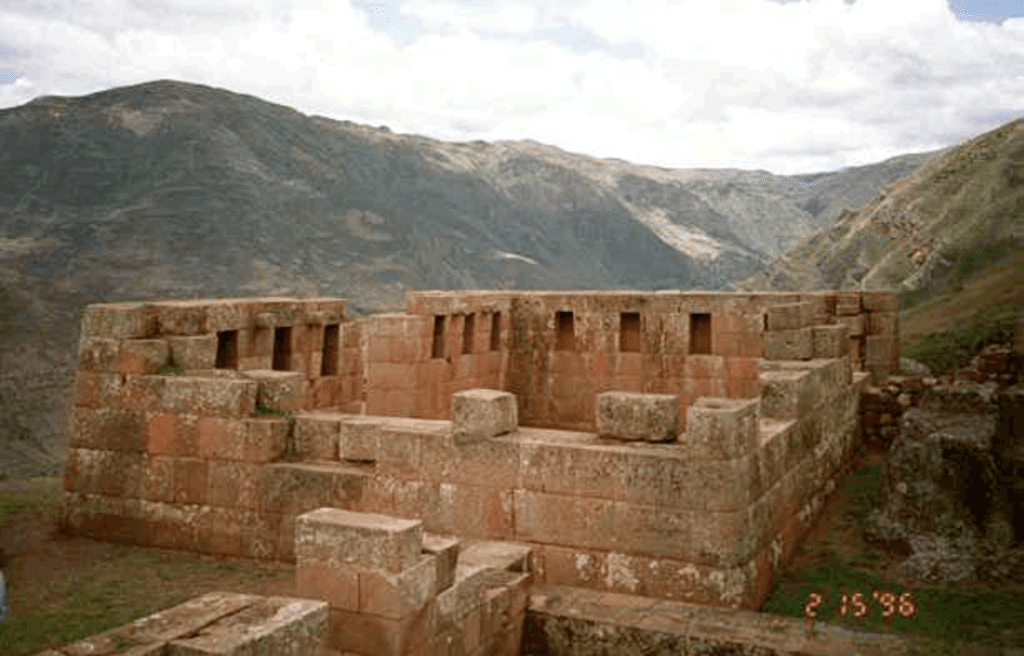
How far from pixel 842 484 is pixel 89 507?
1029cm

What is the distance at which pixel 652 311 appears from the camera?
15875 millimetres

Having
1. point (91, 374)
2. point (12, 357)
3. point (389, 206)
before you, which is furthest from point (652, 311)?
point (389, 206)

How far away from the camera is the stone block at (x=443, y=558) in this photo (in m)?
7.50

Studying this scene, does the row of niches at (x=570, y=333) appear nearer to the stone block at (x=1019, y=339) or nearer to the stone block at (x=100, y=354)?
the stone block at (x=100, y=354)

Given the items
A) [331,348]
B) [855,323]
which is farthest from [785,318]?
[331,348]

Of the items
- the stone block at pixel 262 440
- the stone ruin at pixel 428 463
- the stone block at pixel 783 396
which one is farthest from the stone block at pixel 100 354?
the stone block at pixel 783 396

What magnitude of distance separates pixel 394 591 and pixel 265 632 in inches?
55.8

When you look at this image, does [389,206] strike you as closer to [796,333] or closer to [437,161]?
[437,161]

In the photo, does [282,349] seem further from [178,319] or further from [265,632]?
[265,632]

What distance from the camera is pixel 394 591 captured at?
6996 millimetres

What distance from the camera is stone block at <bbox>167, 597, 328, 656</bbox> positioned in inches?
218

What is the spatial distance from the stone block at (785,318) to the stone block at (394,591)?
804cm

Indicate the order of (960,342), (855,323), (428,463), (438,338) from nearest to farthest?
1. (428,463)
2. (438,338)
3. (855,323)
4. (960,342)

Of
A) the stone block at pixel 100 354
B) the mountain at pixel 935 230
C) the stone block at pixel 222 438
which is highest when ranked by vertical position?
the mountain at pixel 935 230
